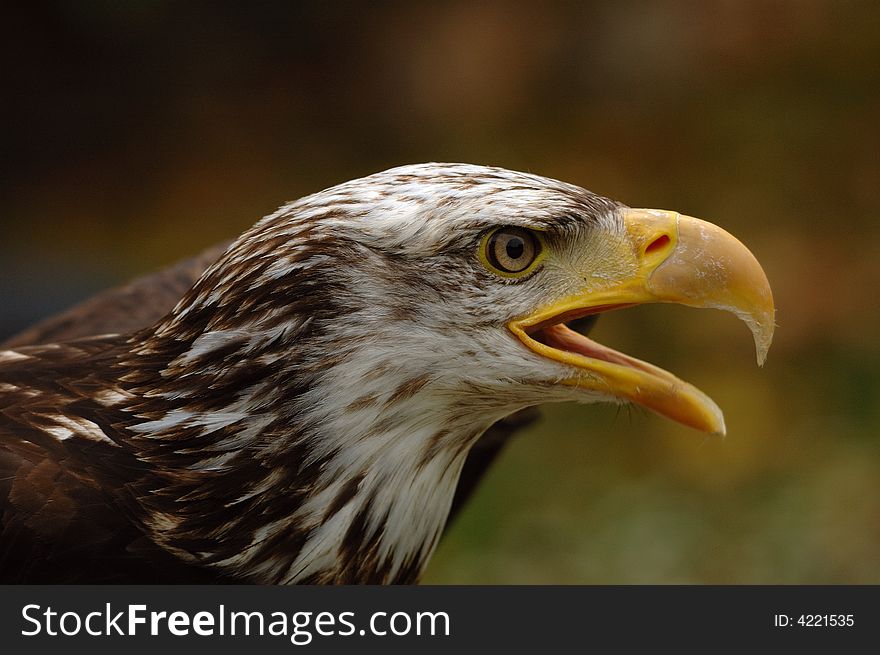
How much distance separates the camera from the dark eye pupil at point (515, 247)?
1697 mm

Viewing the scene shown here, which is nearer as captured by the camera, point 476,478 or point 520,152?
point 476,478

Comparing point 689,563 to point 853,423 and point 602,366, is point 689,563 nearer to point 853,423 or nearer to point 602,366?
point 853,423

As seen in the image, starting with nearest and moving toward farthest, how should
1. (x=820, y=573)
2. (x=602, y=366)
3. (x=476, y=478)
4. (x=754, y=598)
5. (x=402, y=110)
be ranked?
(x=602, y=366)
(x=754, y=598)
(x=476, y=478)
(x=820, y=573)
(x=402, y=110)

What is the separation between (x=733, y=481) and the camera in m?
4.82

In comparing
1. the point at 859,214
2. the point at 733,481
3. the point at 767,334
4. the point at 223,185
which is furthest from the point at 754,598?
the point at 223,185

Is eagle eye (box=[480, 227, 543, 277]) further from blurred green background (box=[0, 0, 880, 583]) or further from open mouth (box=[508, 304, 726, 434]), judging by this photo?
blurred green background (box=[0, 0, 880, 583])

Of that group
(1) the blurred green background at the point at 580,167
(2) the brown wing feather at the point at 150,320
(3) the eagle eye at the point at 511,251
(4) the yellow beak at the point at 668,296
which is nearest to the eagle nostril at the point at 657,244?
(4) the yellow beak at the point at 668,296

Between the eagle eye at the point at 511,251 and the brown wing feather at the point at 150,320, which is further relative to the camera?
the brown wing feather at the point at 150,320

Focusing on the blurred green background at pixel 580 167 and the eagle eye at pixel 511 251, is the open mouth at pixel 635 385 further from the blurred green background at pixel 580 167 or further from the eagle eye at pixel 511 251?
the blurred green background at pixel 580 167

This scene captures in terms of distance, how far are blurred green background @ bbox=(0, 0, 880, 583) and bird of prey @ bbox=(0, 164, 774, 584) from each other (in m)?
2.69

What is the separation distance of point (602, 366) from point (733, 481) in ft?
10.9

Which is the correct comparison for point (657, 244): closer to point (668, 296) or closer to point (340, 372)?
point (668, 296)

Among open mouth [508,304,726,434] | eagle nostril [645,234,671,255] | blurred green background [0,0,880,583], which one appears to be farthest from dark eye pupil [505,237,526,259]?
blurred green background [0,0,880,583]

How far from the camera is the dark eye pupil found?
1.70m
